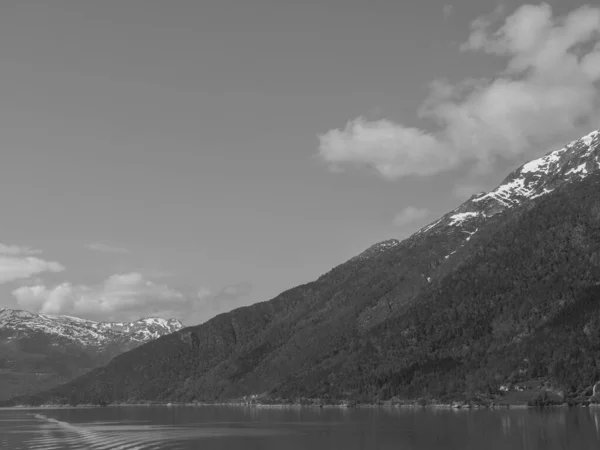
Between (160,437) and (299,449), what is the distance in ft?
203

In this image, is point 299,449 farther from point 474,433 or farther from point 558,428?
point 558,428

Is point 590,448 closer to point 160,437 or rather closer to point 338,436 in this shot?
point 338,436

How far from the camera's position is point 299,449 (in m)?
151

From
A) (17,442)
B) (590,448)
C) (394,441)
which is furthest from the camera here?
(17,442)

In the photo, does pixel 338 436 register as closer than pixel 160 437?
Yes

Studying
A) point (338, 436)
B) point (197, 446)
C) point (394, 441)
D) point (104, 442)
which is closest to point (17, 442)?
point (104, 442)

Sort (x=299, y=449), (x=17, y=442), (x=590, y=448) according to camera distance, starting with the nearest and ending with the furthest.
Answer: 1. (x=590, y=448)
2. (x=299, y=449)
3. (x=17, y=442)

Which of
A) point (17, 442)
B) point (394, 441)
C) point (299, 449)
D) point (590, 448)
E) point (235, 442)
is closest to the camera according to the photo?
point (590, 448)

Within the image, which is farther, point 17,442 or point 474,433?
point 17,442

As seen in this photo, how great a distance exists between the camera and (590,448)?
130 m

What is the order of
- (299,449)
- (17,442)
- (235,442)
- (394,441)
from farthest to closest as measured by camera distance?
1. (17,442)
2. (235,442)
3. (394,441)
4. (299,449)

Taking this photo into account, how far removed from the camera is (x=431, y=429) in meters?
195

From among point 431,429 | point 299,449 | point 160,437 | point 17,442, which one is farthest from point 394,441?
point 17,442

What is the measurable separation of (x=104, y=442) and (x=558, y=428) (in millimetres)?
114749
